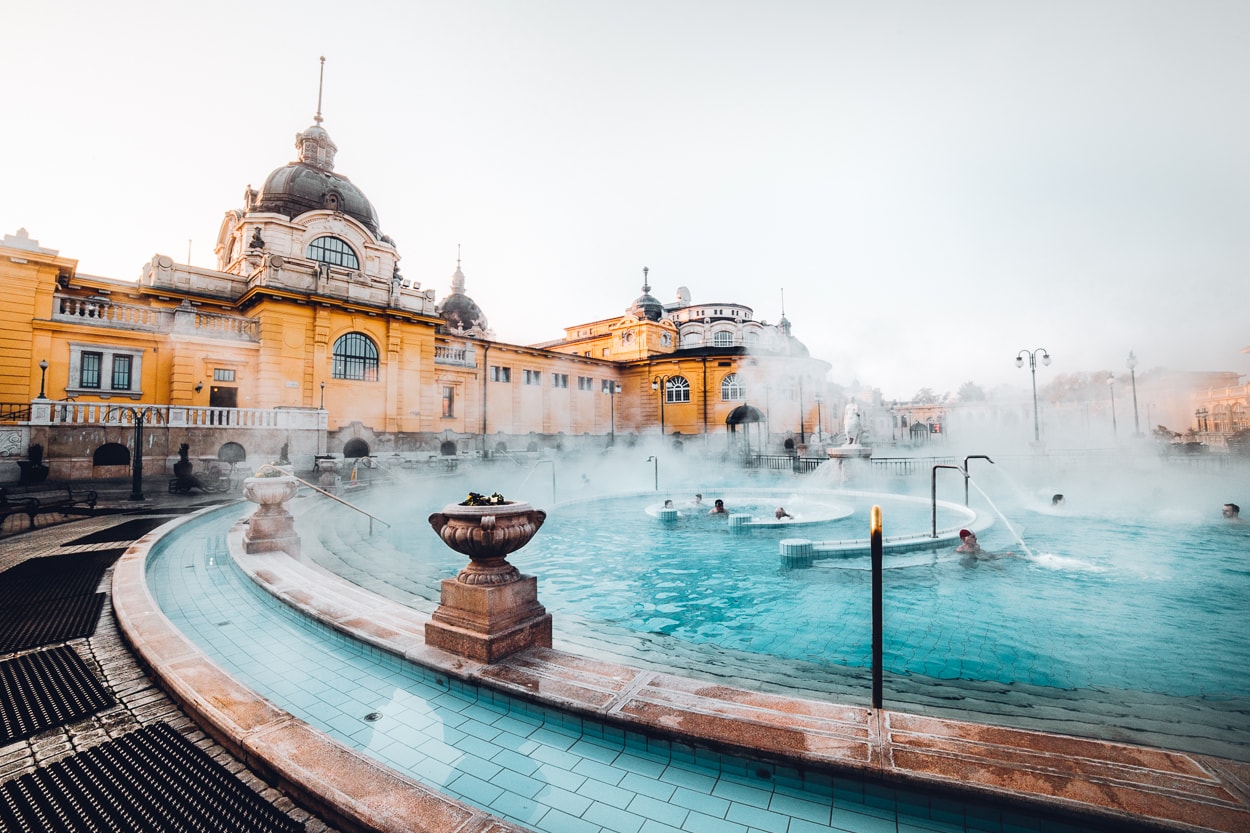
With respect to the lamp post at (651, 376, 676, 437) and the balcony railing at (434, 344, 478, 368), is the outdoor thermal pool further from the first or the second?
the lamp post at (651, 376, 676, 437)

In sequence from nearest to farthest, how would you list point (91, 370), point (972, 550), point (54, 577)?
1. point (54, 577)
2. point (972, 550)
3. point (91, 370)

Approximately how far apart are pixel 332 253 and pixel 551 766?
31121mm

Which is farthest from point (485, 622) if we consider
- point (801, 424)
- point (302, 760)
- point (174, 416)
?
point (801, 424)

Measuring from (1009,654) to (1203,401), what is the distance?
4761 centimetres

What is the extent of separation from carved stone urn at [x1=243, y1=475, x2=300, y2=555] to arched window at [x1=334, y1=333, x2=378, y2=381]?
19.5 meters

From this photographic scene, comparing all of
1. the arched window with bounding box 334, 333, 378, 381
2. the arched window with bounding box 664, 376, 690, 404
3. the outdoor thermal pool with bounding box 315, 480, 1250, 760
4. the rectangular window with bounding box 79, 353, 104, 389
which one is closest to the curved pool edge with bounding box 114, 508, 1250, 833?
the outdoor thermal pool with bounding box 315, 480, 1250, 760

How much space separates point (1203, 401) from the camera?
34875mm

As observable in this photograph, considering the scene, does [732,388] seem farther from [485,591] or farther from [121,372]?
[485,591]

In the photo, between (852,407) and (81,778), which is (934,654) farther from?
(852,407)

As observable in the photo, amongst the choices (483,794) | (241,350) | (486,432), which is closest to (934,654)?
(483,794)

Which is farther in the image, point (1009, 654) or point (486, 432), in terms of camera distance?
point (486, 432)

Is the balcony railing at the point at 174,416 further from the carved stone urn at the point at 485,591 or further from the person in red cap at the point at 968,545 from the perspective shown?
→ the person in red cap at the point at 968,545

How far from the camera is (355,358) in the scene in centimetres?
2580

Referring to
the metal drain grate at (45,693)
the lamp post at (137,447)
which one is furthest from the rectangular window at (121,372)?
the metal drain grate at (45,693)
